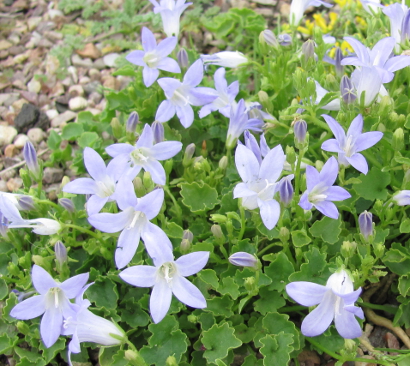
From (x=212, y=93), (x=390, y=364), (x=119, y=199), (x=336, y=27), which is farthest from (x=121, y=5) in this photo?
(x=390, y=364)

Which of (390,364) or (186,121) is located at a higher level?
(186,121)

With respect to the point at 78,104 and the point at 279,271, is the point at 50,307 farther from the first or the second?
the point at 78,104

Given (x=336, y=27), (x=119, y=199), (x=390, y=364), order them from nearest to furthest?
(x=119, y=199), (x=390, y=364), (x=336, y=27)

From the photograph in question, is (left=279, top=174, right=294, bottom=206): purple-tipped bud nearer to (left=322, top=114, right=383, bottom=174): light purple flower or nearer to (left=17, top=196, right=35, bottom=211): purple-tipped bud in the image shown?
(left=322, top=114, right=383, bottom=174): light purple flower

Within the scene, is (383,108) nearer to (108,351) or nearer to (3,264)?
(108,351)

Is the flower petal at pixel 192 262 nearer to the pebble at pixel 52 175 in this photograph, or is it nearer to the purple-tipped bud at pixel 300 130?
the purple-tipped bud at pixel 300 130

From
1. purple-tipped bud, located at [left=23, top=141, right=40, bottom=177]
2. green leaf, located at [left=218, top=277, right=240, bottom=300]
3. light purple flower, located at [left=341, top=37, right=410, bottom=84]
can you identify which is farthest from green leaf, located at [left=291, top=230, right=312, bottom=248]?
purple-tipped bud, located at [left=23, top=141, right=40, bottom=177]
